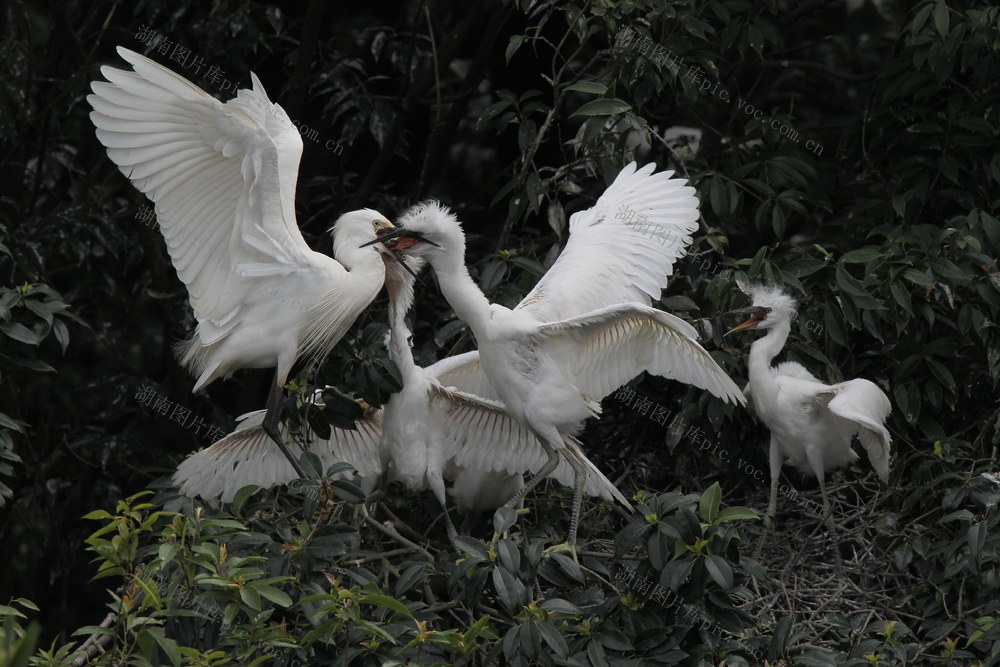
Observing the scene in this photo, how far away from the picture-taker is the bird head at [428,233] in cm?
356

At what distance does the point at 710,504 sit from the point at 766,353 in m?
1.42

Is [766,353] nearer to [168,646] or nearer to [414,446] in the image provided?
[414,446]

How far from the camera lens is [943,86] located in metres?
4.28

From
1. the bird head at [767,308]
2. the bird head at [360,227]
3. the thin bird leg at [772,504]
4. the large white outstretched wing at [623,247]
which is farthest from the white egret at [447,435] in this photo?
the bird head at [767,308]

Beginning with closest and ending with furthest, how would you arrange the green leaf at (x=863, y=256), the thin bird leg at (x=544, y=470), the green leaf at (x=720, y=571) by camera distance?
the green leaf at (x=720, y=571)
the thin bird leg at (x=544, y=470)
the green leaf at (x=863, y=256)

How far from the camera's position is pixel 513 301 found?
402 cm

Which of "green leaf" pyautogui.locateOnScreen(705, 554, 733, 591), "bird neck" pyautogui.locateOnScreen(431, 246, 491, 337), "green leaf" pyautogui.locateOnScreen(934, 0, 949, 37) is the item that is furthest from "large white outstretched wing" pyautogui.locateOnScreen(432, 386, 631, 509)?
"green leaf" pyautogui.locateOnScreen(934, 0, 949, 37)

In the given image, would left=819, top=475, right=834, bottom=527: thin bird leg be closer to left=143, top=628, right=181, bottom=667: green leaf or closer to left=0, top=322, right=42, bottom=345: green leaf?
left=143, top=628, right=181, bottom=667: green leaf

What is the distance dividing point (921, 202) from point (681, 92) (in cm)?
95

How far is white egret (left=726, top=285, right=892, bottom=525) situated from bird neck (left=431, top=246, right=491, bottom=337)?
0.94 meters

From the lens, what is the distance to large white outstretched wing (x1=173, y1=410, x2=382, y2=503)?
3711 millimetres

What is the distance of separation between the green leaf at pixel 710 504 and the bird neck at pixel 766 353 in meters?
1.32

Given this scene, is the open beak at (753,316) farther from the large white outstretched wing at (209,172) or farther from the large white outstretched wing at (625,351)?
the large white outstretched wing at (209,172)

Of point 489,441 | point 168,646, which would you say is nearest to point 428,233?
point 489,441
